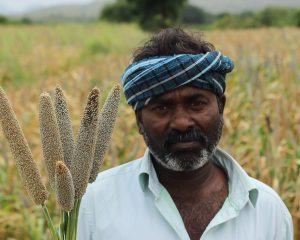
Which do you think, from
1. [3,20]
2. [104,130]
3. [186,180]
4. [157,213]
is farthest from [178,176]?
[3,20]

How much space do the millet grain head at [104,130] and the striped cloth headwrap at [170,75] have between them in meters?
0.55

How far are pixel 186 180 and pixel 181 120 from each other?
281mm

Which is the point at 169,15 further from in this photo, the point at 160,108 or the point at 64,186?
the point at 64,186

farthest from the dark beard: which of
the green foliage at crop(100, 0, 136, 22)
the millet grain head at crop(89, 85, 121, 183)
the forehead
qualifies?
the green foliage at crop(100, 0, 136, 22)

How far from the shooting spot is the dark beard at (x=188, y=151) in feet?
5.11

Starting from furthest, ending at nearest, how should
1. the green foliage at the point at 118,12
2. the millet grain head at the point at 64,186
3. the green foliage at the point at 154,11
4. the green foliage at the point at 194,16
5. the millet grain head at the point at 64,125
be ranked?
the green foliage at the point at 194,16, the green foliage at the point at 118,12, the green foliage at the point at 154,11, the millet grain head at the point at 64,125, the millet grain head at the point at 64,186

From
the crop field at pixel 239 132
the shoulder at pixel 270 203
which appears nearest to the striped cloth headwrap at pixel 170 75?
the shoulder at pixel 270 203

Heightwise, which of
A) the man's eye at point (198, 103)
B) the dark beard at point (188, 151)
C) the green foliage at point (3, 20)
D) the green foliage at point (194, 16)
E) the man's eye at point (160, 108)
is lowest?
the green foliage at point (194, 16)

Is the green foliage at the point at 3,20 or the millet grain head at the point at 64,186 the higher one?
the millet grain head at the point at 64,186

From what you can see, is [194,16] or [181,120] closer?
[181,120]

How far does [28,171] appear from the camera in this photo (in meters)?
0.97

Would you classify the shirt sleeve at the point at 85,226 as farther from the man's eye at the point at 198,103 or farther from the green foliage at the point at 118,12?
the green foliage at the point at 118,12

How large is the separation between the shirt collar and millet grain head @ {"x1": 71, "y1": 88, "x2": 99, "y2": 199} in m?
0.74

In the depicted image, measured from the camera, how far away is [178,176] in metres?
1.73
